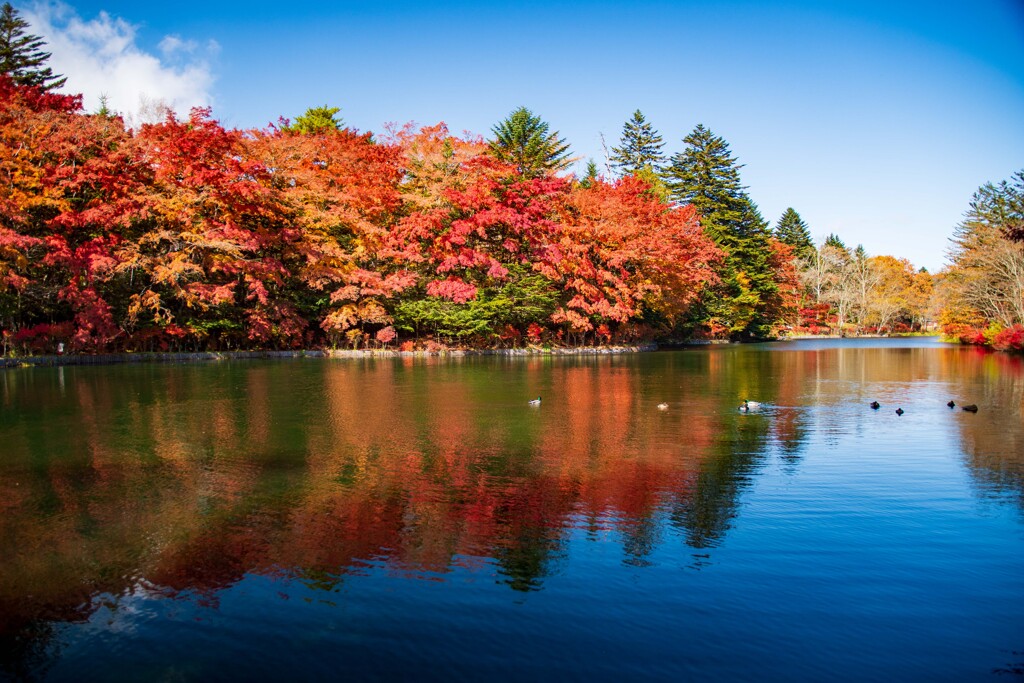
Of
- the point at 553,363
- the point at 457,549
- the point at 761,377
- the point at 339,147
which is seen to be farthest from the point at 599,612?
the point at 339,147

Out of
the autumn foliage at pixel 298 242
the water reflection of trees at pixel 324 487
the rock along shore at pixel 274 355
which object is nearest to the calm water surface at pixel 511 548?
the water reflection of trees at pixel 324 487

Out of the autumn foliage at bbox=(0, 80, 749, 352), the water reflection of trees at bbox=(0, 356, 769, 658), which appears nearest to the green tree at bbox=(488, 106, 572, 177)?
the autumn foliage at bbox=(0, 80, 749, 352)

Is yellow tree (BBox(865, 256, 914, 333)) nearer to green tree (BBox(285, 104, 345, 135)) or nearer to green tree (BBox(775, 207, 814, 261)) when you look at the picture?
green tree (BBox(775, 207, 814, 261))

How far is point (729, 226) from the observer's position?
4625 cm

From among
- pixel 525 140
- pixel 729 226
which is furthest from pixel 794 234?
pixel 525 140

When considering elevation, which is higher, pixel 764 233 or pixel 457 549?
pixel 764 233

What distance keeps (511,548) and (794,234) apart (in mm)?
68165

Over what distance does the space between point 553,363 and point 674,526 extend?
18.8m

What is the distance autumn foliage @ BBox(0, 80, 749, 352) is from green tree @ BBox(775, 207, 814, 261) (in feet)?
113

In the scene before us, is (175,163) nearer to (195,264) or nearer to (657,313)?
(195,264)

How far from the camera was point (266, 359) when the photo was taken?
25.2 metres

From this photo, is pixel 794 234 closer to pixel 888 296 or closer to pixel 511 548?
pixel 888 296

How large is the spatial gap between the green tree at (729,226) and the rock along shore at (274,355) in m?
12.4

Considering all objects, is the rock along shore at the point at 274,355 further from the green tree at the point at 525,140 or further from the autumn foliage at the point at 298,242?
the green tree at the point at 525,140
